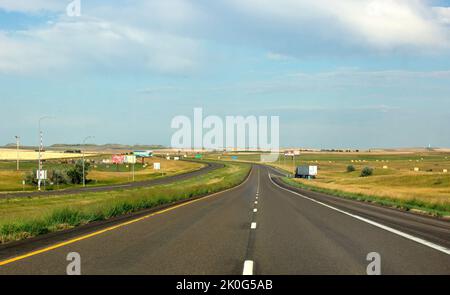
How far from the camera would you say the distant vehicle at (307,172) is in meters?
104

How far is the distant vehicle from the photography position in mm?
104250

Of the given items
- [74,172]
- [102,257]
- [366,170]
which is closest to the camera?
[102,257]

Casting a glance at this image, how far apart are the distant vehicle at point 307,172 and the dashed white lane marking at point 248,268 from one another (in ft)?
314

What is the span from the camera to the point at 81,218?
1852 centimetres

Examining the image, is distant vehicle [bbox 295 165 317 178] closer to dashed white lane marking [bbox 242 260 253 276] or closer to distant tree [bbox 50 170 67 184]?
distant tree [bbox 50 170 67 184]

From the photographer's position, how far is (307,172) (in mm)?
105250

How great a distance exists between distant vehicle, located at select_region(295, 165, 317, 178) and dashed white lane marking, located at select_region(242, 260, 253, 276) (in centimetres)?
9578
